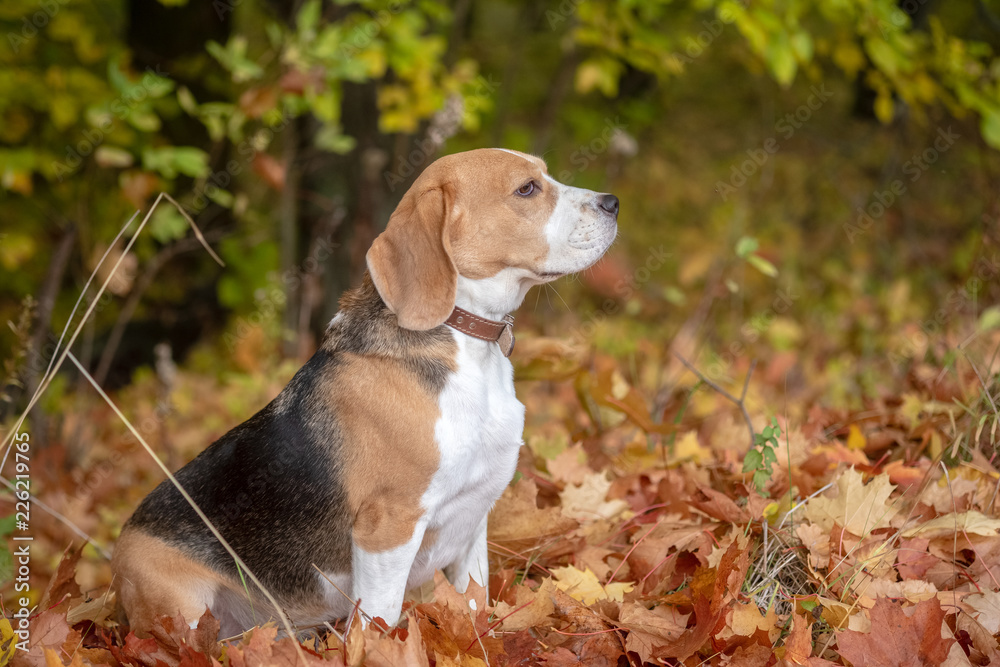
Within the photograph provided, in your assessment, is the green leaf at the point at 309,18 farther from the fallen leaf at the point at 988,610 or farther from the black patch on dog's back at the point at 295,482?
the fallen leaf at the point at 988,610

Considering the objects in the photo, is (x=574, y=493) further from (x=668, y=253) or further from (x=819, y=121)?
(x=819, y=121)

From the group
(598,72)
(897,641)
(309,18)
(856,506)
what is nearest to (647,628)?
(897,641)

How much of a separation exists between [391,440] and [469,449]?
267mm

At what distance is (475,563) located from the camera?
314 centimetres

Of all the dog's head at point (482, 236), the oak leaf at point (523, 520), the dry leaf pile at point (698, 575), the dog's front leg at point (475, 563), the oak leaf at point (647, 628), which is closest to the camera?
the dry leaf pile at point (698, 575)

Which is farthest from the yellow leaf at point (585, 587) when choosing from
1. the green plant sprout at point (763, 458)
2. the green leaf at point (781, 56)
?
the green leaf at point (781, 56)

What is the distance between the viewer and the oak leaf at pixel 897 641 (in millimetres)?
2225

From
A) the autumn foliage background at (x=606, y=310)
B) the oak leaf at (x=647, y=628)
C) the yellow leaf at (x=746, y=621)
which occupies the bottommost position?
the autumn foliage background at (x=606, y=310)

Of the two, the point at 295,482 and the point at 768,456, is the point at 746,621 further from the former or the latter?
the point at 295,482

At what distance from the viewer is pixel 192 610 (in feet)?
9.62

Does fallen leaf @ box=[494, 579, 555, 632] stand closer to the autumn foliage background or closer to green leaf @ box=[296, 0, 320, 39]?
the autumn foliage background

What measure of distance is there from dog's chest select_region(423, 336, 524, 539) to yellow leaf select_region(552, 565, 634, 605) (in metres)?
0.37

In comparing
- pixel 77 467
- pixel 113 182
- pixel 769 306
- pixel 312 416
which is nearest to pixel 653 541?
pixel 312 416

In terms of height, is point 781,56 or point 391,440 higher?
point 781,56
